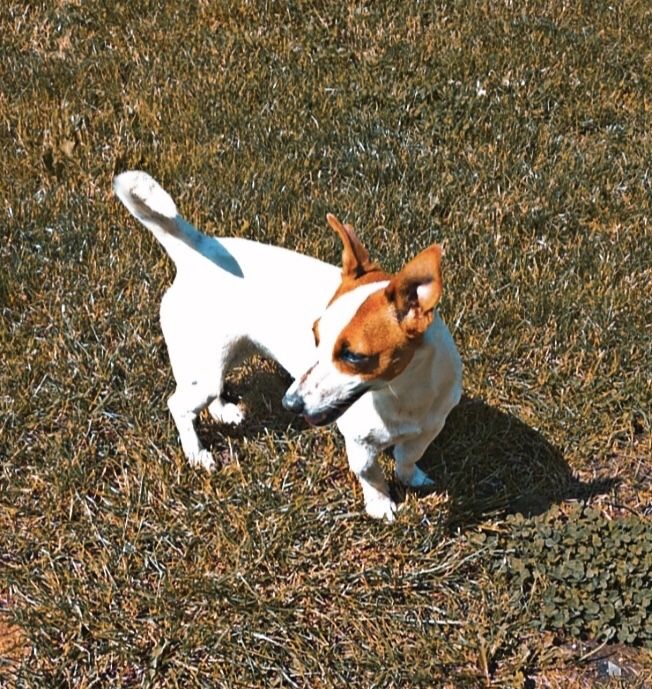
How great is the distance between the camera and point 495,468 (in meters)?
4.10

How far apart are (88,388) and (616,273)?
267cm

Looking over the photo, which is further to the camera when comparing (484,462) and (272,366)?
(272,366)

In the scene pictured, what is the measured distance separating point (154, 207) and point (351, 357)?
102cm

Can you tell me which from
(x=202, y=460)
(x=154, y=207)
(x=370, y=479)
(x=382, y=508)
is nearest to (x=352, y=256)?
(x=154, y=207)

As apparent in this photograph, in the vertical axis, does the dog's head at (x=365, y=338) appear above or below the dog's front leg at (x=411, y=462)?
above

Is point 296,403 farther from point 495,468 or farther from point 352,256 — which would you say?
point 495,468

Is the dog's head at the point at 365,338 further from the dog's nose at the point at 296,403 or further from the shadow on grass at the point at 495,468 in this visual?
the shadow on grass at the point at 495,468

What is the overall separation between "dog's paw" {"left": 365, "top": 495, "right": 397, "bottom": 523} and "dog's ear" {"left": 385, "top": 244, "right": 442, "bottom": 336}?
3.62 feet

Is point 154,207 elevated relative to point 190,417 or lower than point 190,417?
elevated

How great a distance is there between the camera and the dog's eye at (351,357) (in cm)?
292

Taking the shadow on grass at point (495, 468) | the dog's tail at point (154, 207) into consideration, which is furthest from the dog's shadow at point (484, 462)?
the dog's tail at point (154, 207)

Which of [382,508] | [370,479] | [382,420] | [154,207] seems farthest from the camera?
[382,508]

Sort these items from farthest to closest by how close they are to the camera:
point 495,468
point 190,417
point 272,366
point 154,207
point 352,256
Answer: point 272,366
point 495,468
point 190,417
point 154,207
point 352,256

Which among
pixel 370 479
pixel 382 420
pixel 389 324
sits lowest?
pixel 370 479
